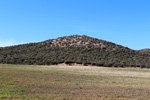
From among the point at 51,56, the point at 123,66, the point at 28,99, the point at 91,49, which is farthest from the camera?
the point at 91,49

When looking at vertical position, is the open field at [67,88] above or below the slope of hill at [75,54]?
below

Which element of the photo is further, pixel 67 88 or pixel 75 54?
pixel 75 54

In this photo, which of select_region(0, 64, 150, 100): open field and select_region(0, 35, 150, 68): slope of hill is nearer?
select_region(0, 64, 150, 100): open field

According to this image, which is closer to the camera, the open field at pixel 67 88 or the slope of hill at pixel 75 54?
the open field at pixel 67 88

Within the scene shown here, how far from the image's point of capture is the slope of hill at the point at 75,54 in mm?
52219

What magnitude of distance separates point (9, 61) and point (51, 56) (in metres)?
11.0

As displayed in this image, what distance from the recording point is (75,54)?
6141cm

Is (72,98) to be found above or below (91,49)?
below

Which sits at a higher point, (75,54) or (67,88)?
(75,54)

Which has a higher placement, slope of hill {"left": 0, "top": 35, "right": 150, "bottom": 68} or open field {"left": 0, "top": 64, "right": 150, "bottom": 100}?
slope of hill {"left": 0, "top": 35, "right": 150, "bottom": 68}

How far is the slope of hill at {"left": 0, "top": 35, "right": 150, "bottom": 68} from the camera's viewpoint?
52219 millimetres

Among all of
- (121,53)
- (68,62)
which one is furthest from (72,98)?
A: (121,53)

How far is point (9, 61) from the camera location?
52062mm

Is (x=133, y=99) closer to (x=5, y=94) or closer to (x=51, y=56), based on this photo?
(x=5, y=94)
